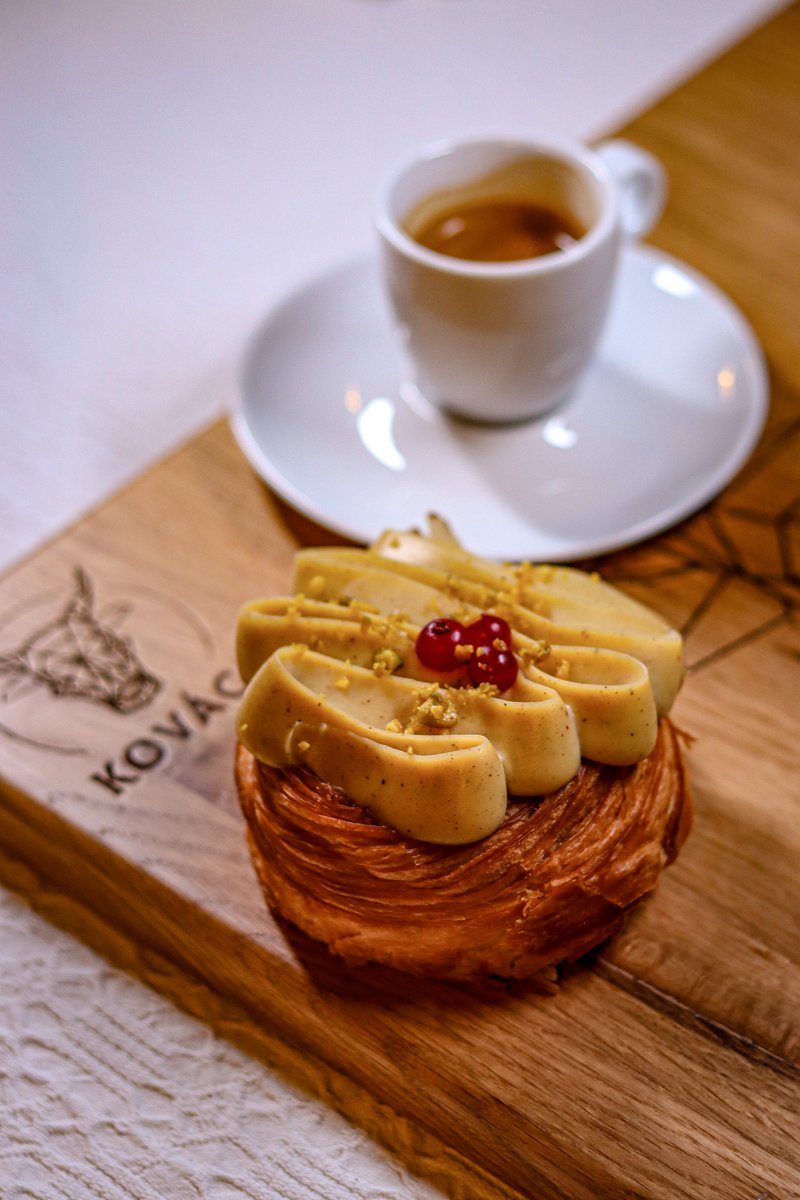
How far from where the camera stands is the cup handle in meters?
1.91

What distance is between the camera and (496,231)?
6.07 ft

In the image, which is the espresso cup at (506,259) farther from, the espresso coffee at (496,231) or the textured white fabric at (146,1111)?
the textured white fabric at (146,1111)

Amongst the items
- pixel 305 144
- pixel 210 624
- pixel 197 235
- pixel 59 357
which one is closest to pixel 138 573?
pixel 210 624

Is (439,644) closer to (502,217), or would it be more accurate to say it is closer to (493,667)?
(493,667)

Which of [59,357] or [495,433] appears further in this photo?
[59,357]

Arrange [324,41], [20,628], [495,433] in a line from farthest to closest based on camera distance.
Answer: [324,41] → [495,433] → [20,628]

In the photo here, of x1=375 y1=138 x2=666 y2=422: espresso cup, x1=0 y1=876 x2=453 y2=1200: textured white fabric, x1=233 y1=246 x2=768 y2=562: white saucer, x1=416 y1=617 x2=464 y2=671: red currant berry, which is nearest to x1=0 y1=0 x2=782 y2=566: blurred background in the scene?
x1=233 y1=246 x2=768 y2=562: white saucer

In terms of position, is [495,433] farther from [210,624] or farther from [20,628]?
[20,628]

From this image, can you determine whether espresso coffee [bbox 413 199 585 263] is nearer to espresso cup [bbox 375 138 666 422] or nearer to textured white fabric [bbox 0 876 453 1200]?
espresso cup [bbox 375 138 666 422]

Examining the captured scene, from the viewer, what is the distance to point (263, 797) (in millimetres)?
1277

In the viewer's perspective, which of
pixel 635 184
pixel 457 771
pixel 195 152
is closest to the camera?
pixel 457 771

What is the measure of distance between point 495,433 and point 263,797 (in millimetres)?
783

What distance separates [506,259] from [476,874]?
102cm

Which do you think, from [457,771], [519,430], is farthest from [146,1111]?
[519,430]
